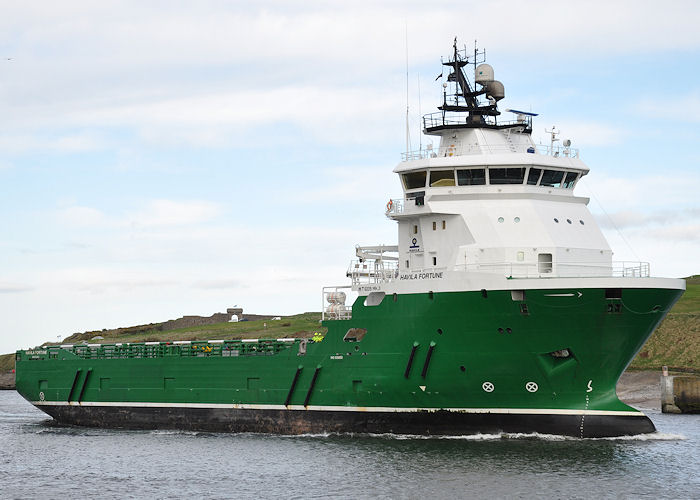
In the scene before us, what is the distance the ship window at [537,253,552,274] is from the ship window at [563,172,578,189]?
3613 millimetres

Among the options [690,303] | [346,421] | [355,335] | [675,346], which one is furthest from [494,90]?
[690,303]

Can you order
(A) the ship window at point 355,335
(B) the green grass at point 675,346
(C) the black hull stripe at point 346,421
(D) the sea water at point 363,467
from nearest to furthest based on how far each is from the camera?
(D) the sea water at point 363,467
(C) the black hull stripe at point 346,421
(A) the ship window at point 355,335
(B) the green grass at point 675,346

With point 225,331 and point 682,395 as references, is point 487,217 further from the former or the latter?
point 225,331

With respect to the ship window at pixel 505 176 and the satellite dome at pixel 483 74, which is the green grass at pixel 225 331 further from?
the ship window at pixel 505 176

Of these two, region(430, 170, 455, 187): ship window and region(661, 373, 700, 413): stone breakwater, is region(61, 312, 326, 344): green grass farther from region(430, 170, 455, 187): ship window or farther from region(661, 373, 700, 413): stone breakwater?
region(430, 170, 455, 187): ship window

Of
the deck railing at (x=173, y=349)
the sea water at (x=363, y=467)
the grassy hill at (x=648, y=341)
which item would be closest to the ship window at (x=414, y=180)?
the deck railing at (x=173, y=349)

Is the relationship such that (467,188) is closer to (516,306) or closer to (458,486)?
(516,306)

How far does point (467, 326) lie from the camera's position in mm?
29953

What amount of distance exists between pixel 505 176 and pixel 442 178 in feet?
6.87

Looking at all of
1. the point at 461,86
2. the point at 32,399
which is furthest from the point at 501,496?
the point at 32,399

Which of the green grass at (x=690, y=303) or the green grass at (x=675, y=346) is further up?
the green grass at (x=690, y=303)

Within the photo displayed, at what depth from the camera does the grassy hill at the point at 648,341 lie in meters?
52.2

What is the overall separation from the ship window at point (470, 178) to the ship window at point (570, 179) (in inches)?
121

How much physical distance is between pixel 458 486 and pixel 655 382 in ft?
90.7
